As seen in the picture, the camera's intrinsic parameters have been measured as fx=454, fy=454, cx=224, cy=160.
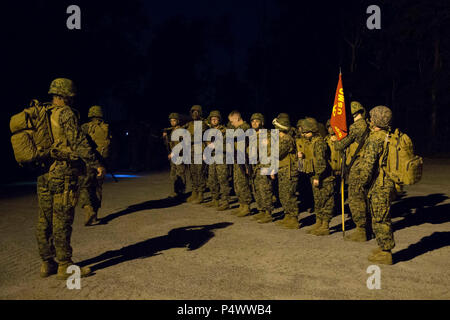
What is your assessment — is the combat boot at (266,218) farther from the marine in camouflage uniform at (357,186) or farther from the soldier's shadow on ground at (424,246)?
the soldier's shadow on ground at (424,246)

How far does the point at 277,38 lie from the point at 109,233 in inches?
1548

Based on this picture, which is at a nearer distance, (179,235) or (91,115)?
(179,235)

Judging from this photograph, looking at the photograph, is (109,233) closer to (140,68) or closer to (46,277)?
(46,277)

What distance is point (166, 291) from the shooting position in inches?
208

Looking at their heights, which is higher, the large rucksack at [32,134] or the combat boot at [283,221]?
the large rucksack at [32,134]

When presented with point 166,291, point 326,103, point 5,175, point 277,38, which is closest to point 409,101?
point 326,103

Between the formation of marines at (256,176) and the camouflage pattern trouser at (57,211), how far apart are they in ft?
0.04

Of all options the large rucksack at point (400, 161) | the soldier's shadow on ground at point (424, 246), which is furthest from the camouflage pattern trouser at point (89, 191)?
the soldier's shadow on ground at point (424, 246)

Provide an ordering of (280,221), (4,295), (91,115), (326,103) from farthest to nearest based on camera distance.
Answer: (326,103), (91,115), (280,221), (4,295)

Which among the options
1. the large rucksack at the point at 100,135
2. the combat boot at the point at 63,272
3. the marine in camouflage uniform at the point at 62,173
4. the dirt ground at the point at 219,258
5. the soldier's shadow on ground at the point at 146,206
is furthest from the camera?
the soldier's shadow on ground at the point at 146,206

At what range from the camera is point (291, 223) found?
338 inches

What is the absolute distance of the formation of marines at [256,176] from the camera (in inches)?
221

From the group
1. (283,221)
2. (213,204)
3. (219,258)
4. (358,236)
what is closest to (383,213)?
(358,236)

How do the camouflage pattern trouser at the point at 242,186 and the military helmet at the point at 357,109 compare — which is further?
the camouflage pattern trouser at the point at 242,186
